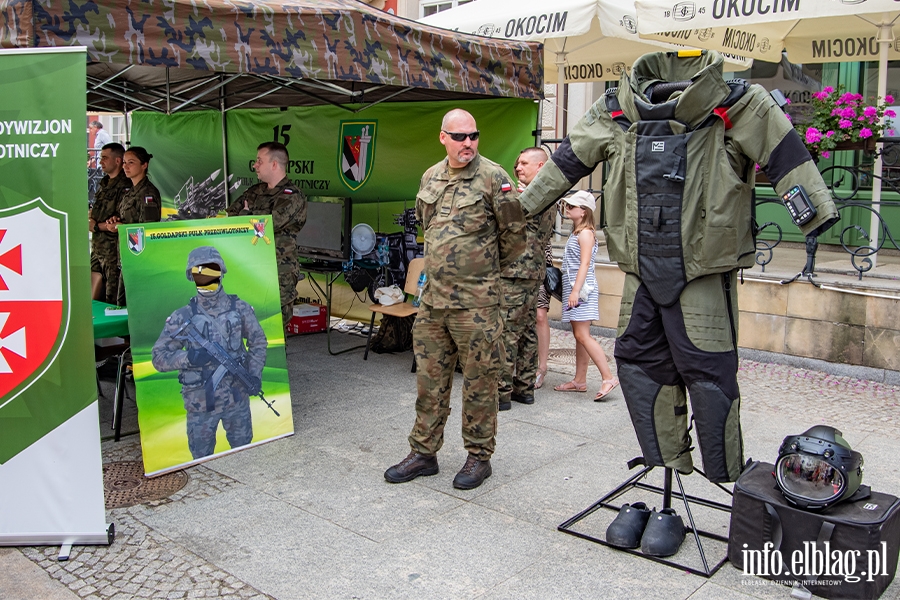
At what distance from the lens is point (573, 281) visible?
243 inches

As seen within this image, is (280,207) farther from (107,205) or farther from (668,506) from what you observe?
(668,506)

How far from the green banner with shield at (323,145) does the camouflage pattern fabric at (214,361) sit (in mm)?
2877

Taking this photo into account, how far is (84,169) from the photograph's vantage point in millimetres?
3688

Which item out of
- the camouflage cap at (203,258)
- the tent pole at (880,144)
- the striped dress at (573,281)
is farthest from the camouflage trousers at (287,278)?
the tent pole at (880,144)

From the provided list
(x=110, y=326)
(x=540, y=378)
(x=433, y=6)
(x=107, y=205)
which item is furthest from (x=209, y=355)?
(x=433, y=6)

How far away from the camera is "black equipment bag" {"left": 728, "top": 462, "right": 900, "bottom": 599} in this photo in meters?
3.08

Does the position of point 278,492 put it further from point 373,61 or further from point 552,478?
point 373,61

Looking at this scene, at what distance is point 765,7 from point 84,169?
5.23 metres

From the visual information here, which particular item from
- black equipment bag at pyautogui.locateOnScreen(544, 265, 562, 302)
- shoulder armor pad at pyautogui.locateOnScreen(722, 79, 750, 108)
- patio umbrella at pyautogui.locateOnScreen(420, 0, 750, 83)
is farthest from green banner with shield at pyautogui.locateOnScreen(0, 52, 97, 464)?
patio umbrella at pyautogui.locateOnScreen(420, 0, 750, 83)

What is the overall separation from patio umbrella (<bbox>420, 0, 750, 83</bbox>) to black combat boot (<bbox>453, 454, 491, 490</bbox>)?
4.37 metres

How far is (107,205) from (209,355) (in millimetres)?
3762

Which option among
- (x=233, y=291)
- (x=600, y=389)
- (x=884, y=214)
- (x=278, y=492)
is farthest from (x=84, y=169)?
(x=884, y=214)

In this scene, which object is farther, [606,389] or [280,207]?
[280,207]

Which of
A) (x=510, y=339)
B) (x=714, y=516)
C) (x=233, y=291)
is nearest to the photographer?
(x=714, y=516)
